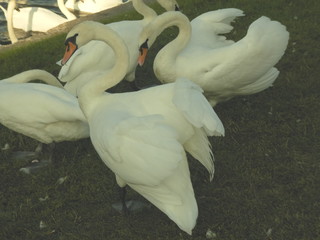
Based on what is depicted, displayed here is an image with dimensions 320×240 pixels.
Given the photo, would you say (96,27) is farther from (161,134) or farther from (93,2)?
(93,2)

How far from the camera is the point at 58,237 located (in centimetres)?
486

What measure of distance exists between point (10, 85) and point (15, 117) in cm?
46

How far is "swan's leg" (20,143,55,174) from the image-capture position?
5.93 m

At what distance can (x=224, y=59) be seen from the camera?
604 cm

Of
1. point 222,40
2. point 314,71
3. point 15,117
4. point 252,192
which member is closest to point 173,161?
point 252,192

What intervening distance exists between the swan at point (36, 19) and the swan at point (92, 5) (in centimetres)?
192

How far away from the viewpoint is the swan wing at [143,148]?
389 cm

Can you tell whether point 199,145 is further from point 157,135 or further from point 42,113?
point 42,113

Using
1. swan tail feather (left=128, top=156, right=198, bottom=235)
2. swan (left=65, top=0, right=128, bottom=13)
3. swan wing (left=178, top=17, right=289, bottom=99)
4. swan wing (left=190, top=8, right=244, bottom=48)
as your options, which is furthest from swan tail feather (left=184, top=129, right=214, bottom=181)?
swan (left=65, top=0, right=128, bottom=13)

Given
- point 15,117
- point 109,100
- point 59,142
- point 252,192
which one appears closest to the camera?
point 109,100

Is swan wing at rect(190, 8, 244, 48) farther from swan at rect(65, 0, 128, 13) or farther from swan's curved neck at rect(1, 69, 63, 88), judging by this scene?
swan at rect(65, 0, 128, 13)

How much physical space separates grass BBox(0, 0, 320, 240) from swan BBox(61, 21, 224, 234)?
51 cm

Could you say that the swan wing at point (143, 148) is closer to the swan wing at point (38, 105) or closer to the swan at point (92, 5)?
the swan wing at point (38, 105)

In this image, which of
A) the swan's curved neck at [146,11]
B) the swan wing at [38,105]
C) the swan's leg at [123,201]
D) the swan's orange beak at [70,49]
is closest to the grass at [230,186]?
the swan's leg at [123,201]
